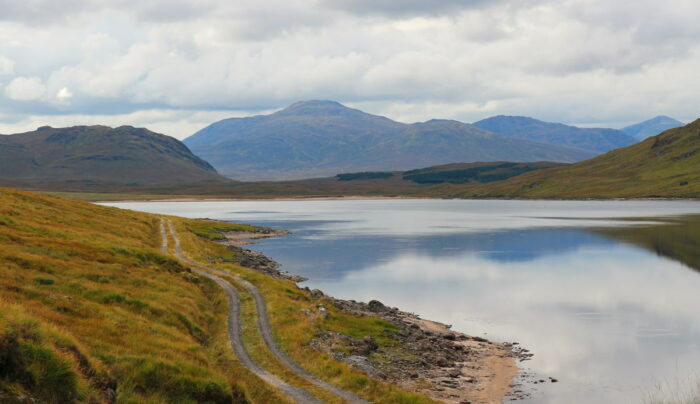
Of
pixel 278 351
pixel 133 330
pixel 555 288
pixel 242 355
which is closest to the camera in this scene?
pixel 133 330

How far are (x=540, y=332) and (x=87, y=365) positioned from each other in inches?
1720

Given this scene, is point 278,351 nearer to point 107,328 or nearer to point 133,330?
point 133,330

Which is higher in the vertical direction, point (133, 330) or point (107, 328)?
point (107, 328)

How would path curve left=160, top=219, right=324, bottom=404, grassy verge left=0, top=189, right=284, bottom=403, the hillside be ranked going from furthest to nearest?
Result: 1. path curve left=160, top=219, right=324, bottom=404
2. the hillside
3. grassy verge left=0, top=189, right=284, bottom=403

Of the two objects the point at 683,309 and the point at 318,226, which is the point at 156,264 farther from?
the point at 318,226

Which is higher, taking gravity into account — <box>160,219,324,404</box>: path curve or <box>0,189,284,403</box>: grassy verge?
<box>0,189,284,403</box>: grassy verge

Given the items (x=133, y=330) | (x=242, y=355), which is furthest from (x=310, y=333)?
(x=133, y=330)

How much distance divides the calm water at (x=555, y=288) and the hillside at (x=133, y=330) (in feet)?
45.2

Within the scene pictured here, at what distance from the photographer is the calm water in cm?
4153

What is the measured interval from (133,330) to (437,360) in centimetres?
2105

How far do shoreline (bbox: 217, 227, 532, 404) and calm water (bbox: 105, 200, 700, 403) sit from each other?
218 centimetres

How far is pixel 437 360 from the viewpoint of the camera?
39.8 m

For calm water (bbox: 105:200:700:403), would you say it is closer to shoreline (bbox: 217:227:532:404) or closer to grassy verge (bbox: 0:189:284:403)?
shoreline (bbox: 217:227:532:404)

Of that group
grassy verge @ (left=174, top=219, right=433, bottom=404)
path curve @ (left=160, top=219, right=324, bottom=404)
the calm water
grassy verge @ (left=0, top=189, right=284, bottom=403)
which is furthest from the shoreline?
grassy verge @ (left=0, top=189, right=284, bottom=403)
